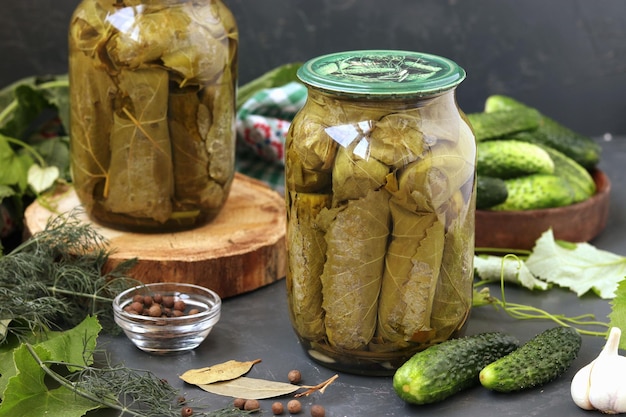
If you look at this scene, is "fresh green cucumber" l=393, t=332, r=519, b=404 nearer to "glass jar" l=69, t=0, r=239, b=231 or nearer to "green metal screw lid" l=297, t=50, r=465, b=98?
"green metal screw lid" l=297, t=50, r=465, b=98

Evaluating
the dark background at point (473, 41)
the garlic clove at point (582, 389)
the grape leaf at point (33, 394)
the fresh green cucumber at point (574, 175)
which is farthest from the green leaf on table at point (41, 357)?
the dark background at point (473, 41)

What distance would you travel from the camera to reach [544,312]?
4.12 ft

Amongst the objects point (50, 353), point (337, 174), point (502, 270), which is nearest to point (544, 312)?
point (502, 270)

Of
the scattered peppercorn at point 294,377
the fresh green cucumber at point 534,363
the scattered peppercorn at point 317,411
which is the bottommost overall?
the scattered peppercorn at point 294,377

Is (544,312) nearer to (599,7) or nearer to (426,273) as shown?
(426,273)

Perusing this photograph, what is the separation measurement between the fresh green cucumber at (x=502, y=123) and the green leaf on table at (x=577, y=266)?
0.71ft

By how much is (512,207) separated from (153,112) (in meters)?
0.56

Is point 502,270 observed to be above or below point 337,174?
below

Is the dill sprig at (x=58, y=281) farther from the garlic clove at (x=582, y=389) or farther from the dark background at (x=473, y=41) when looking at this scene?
the dark background at (x=473, y=41)

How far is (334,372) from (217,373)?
5.4 inches

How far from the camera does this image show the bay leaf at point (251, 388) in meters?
1.06

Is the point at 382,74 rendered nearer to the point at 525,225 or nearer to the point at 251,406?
the point at 251,406

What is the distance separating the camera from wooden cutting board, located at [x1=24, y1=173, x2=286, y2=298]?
4.29ft

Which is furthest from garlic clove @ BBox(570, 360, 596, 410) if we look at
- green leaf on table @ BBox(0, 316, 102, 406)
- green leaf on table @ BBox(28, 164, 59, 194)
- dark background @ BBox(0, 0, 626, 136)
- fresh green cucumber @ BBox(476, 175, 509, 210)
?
dark background @ BBox(0, 0, 626, 136)
